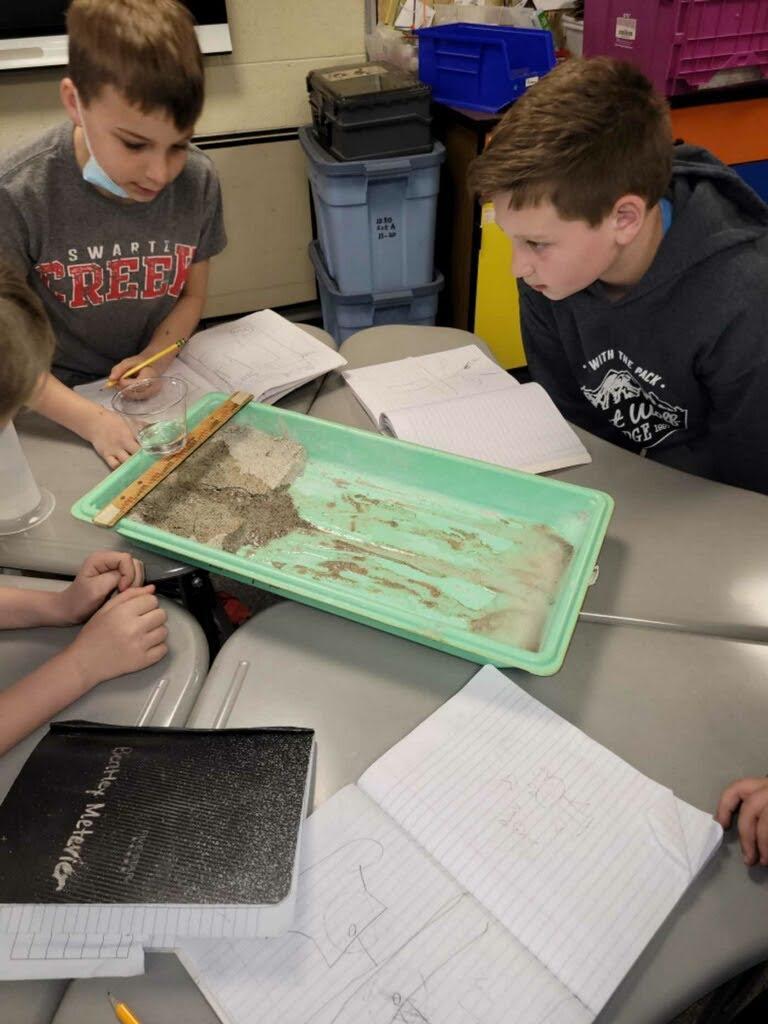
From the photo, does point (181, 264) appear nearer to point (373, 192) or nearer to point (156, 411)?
point (156, 411)

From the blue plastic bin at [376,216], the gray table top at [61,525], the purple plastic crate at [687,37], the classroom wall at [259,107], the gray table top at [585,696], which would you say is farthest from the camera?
the classroom wall at [259,107]

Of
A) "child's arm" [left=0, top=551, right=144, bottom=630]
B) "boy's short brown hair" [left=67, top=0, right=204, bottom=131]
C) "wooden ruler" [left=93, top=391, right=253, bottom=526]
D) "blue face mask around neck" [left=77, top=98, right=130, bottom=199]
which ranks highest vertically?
"boy's short brown hair" [left=67, top=0, right=204, bottom=131]

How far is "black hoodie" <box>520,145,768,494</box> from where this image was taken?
3.14 ft

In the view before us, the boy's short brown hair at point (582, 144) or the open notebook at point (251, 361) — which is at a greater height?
the boy's short brown hair at point (582, 144)

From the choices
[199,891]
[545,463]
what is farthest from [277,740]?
[545,463]

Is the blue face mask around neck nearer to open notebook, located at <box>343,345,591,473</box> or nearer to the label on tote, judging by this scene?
open notebook, located at <box>343,345,591,473</box>

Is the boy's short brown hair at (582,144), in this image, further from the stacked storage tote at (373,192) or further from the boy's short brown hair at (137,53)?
the stacked storage tote at (373,192)

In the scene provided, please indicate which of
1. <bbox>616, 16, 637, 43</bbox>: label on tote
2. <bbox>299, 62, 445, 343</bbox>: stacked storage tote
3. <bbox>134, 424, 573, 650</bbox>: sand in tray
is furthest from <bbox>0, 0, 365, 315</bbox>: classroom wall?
<bbox>134, 424, 573, 650</bbox>: sand in tray

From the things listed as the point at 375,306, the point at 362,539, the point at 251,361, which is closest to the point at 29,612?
the point at 362,539

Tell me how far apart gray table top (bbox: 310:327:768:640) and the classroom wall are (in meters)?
1.68

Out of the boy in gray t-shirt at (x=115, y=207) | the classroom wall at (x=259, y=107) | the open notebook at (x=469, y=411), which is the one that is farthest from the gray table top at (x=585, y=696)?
the classroom wall at (x=259, y=107)

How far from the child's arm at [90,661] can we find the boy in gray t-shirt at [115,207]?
304 millimetres

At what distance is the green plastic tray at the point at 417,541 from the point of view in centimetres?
73

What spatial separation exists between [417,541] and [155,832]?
0.45 meters
